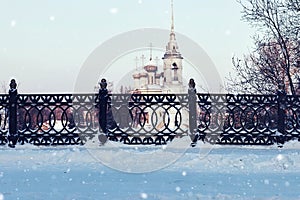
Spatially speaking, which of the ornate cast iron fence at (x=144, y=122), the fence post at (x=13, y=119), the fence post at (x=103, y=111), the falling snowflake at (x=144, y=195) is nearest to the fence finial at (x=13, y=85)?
the fence post at (x=13, y=119)

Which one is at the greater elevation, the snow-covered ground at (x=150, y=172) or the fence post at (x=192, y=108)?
the fence post at (x=192, y=108)

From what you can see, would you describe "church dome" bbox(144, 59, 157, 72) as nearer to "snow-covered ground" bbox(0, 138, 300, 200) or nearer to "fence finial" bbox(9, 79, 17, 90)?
"fence finial" bbox(9, 79, 17, 90)

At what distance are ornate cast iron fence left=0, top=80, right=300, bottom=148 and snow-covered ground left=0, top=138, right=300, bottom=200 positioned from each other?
489mm

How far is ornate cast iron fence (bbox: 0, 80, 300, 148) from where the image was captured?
12297 millimetres

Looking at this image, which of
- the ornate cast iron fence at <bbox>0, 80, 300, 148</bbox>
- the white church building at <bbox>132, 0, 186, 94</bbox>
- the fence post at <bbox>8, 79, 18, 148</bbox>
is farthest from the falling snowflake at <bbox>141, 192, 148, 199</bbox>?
the white church building at <bbox>132, 0, 186, 94</bbox>

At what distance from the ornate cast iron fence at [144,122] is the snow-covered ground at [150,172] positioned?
49cm

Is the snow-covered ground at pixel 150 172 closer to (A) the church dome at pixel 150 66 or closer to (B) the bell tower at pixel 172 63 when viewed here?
(B) the bell tower at pixel 172 63

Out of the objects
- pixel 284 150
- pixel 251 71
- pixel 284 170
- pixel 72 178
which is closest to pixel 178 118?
pixel 284 150

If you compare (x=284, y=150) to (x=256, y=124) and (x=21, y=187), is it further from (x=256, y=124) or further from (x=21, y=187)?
(x=21, y=187)

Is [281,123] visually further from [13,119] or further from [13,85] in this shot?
[13,85]

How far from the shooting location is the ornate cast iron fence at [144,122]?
12.3 metres

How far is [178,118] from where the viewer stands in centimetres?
1304

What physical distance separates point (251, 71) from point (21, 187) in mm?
16675

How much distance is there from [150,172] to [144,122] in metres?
4.17
